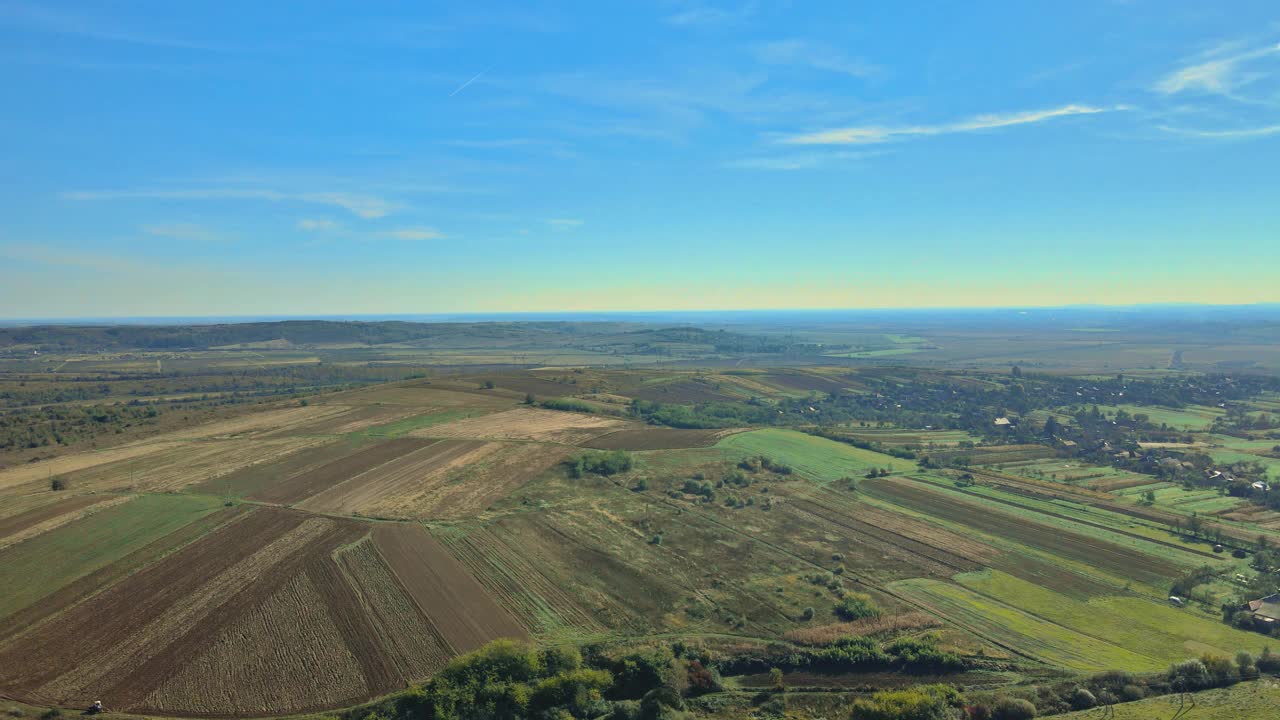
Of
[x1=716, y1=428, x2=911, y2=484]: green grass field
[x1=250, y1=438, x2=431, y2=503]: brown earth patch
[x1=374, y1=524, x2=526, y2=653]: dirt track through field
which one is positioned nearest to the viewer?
[x1=374, y1=524, x2=526, y2=653]: dirt track through field

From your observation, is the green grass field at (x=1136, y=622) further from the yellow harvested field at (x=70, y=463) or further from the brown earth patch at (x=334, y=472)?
the yellow harvested field at (x=70, y=463)

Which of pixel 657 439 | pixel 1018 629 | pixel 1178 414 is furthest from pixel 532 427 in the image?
pixel 1178 414

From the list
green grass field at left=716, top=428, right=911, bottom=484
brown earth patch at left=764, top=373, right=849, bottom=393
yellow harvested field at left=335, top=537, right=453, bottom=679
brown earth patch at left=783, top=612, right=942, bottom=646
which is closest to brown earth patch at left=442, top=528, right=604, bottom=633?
yellow harvested field at left=335, top=537, right=453, bottom=679

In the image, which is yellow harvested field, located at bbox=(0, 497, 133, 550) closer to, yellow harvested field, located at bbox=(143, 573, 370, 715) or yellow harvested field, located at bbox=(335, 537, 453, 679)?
yellow harvested field, located at bbox=(335, 537, 453, 679)

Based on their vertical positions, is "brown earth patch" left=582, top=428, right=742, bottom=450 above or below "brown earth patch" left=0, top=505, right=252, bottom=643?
below

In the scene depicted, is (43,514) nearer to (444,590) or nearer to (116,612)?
(116,612)

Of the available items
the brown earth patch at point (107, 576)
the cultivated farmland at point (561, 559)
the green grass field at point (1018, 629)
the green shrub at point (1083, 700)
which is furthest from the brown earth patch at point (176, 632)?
the green shrub at point (1083, 700)
